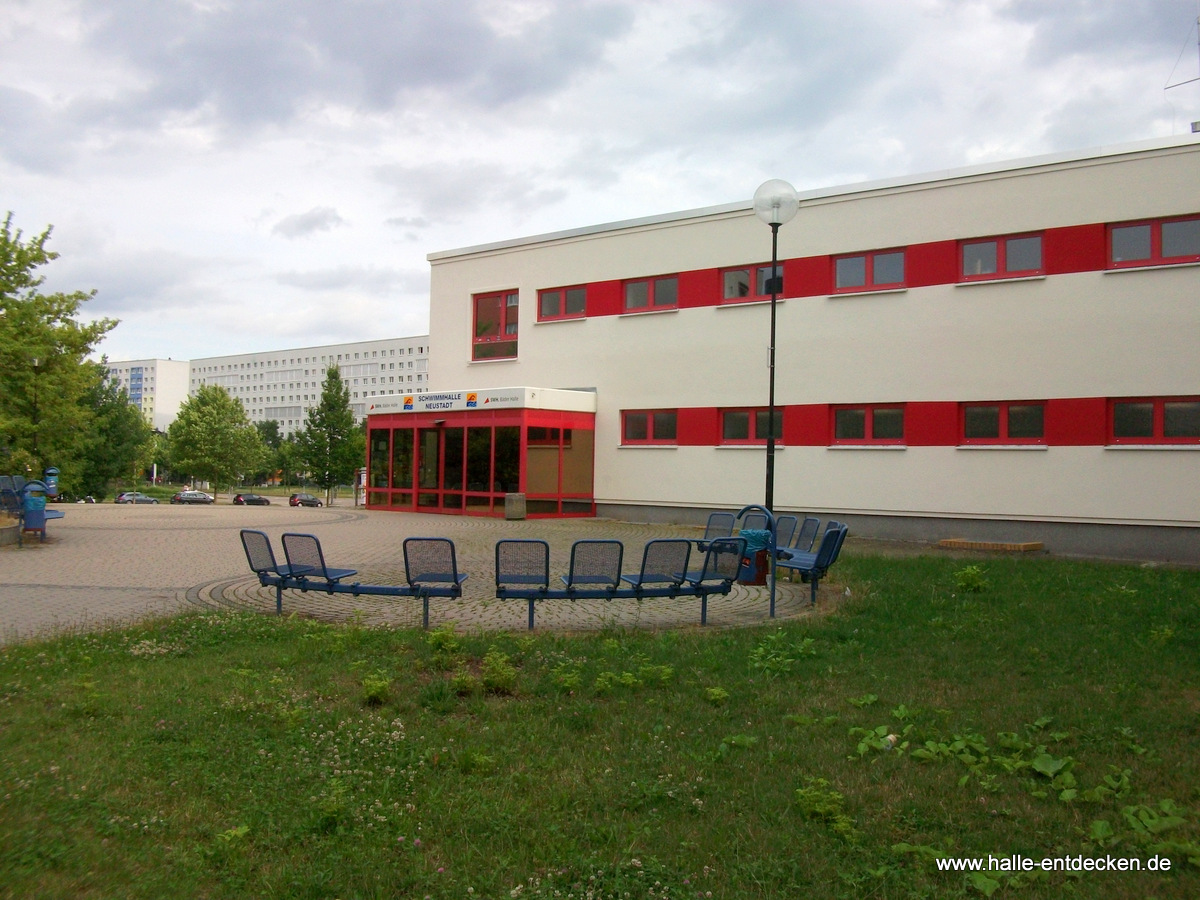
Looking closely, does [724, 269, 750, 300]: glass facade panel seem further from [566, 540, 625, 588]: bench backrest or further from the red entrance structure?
[566, 540, 625, 588]: bench backrest

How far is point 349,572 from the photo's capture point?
991 centimetres

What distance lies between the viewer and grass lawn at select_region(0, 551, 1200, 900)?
3691 millimetres

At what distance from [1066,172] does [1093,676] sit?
16.7m

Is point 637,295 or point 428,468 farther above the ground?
point 637,295

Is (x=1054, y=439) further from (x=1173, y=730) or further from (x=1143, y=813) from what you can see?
(x=1143, y=813)

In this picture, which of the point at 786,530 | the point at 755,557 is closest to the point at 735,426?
the point at 786,530

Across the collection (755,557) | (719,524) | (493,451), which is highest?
(493,451)

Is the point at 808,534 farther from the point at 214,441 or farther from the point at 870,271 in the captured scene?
the point at 214,441

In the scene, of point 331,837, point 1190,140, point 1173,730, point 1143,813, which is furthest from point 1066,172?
point 331,837

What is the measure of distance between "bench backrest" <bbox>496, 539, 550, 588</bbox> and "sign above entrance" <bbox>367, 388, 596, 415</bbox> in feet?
53.6

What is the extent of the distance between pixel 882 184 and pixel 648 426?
8.75 m

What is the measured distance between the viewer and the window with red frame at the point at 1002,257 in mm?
20844

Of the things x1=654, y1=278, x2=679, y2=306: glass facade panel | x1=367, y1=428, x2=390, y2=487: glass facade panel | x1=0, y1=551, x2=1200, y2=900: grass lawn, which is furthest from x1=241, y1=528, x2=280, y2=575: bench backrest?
x1=367, y1=428, x2=390, y2=487: glass facade panel

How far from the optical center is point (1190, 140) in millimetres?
18906
